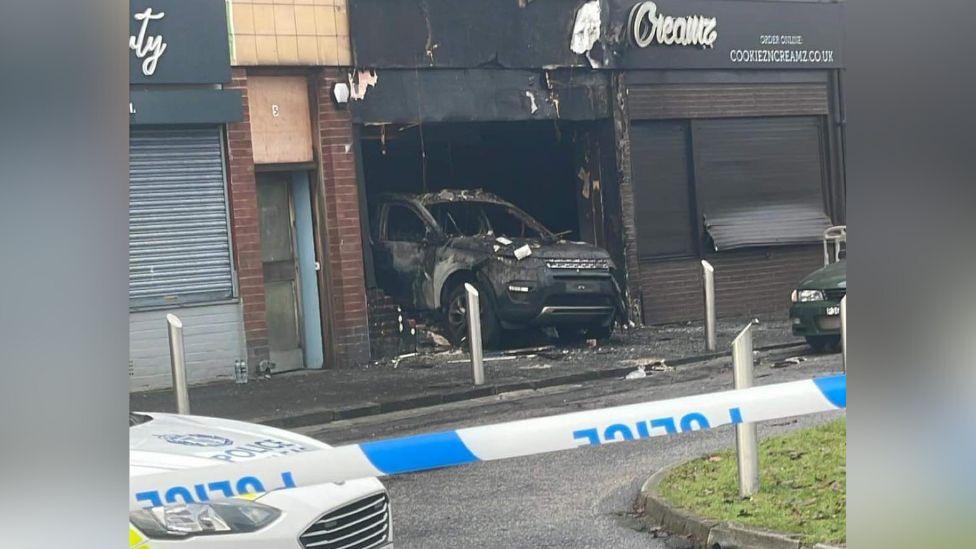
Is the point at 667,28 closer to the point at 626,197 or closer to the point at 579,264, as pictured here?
the point at 626,197

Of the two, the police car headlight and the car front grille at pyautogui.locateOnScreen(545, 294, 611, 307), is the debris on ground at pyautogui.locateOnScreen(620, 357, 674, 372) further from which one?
the police car headlight

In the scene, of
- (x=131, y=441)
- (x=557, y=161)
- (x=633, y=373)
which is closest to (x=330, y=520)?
(x=131, y=441)

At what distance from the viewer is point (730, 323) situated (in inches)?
81.4

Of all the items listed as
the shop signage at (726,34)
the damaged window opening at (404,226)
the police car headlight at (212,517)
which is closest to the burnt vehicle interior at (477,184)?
the damaged window opening at (404,226)

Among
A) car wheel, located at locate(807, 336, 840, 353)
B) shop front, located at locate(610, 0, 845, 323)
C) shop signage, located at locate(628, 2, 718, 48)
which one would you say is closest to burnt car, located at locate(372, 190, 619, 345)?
shop front, located at locate(610, 0, 845, 323)

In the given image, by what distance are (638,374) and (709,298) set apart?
0.59ft

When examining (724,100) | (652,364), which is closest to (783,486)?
(652,364)

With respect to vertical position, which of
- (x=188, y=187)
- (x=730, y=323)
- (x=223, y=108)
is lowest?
(x=730, y=323)

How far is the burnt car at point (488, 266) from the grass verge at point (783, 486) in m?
0.38

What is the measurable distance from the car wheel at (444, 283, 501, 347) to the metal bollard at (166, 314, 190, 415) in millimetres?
412

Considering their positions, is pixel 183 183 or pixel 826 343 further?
pixel 826 343

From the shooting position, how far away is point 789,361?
2205mm
